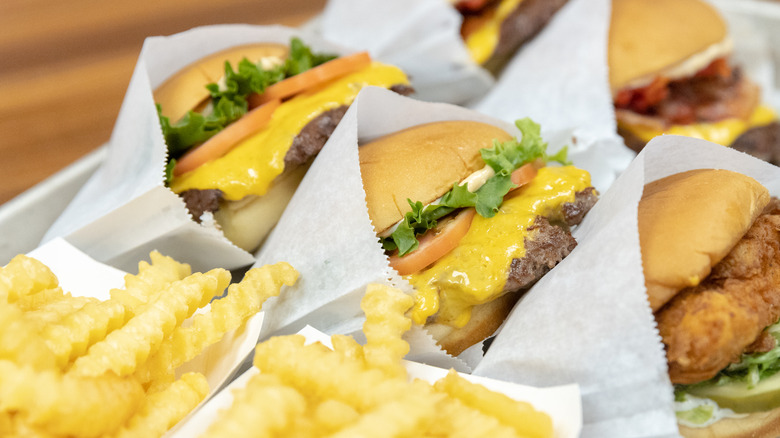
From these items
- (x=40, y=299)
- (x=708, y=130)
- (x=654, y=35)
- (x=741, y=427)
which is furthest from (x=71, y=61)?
(x=741, y=427)

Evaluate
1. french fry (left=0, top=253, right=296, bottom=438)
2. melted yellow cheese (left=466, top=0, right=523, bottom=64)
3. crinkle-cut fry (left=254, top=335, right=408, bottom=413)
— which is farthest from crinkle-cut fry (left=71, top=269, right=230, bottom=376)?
melted yellow cheese (left=466, top=0, right=523, bottom=64)

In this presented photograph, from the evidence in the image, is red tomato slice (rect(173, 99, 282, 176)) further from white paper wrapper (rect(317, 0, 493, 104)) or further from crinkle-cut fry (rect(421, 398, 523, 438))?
crinkle-cut fry (rect(421, 398, 523, 438))

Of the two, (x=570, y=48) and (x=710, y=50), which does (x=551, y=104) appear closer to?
(x=570, y=48)

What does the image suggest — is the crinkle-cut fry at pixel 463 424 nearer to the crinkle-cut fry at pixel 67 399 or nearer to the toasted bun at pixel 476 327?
the toasted bun at pixel 476 327

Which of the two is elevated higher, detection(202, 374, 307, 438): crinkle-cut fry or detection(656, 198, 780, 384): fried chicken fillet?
detection(202, 374, 307, 438): crinkle-cut fry

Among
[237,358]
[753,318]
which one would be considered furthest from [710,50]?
[237,358]

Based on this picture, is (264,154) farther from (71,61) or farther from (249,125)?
(71,61)
